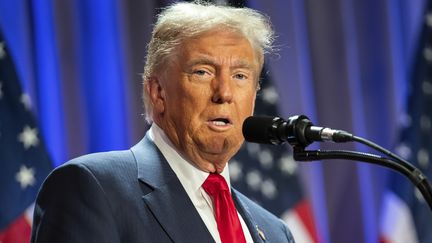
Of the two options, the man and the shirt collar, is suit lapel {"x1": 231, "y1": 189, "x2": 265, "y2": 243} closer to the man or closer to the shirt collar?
the man

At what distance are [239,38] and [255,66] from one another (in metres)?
0.11

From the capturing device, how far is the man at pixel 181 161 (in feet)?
6.34

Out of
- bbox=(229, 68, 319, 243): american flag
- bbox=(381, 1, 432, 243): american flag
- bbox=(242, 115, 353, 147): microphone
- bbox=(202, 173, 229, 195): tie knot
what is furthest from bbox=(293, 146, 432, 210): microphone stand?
bbox=(381, 1, 432, 243): american flag

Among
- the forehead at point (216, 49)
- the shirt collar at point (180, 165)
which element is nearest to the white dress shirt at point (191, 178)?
the shirt collar at point (180, 165)

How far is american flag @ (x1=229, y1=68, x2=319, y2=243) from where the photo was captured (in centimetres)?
364

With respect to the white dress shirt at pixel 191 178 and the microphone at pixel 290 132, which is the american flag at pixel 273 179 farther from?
the microphone at pixel 290 132

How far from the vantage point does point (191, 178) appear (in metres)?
2.24

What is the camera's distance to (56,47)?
3186 mm

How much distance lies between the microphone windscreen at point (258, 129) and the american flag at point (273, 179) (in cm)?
180

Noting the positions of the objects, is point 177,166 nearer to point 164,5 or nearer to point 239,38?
point 239,38

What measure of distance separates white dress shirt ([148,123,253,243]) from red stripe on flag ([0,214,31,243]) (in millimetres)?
959

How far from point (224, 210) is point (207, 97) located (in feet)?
1.12

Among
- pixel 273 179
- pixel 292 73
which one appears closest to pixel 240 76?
pixel 273 179

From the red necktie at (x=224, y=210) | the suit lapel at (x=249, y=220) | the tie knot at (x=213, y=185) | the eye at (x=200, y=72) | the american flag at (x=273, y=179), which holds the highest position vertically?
the eye at (x=200, y=72)
